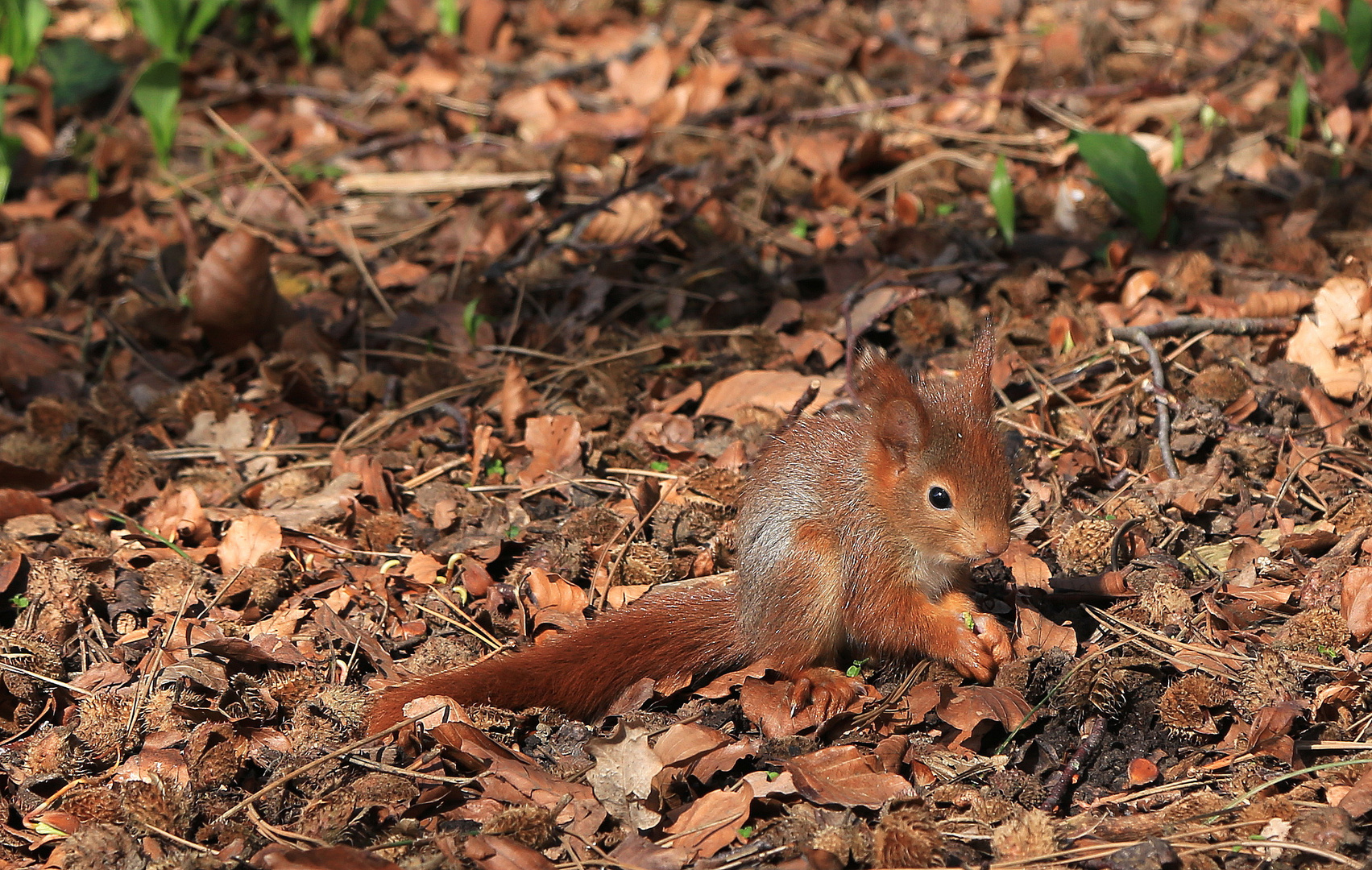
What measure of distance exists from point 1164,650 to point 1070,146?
2.63m

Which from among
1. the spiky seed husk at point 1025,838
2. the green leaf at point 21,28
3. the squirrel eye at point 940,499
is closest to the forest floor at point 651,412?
the spiky seed husk at point 1025,838

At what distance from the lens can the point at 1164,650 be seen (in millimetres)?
2652

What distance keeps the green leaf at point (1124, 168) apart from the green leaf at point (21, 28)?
15.1ft

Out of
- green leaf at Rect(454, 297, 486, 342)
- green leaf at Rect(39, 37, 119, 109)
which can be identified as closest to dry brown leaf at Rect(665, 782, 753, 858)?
green leaf at Rect(454, 297, 486, 342)

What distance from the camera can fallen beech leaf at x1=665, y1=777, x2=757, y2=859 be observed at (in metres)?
2.27

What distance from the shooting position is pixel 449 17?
593 centimetres

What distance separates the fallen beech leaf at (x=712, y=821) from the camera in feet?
7.44

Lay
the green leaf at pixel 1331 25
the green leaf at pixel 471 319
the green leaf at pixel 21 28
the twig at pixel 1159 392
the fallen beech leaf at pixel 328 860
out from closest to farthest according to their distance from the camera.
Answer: the fallen beech leaf at pixel 328 860 < the twig at pixel 1159 392 < the green leaf at pixel 471 319 < the green leaf at pixel 1331 25 < the green leaf at pixel 21 28

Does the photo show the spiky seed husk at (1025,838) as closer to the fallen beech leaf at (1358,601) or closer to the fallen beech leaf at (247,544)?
the fallen beech leaf at (1358,601)

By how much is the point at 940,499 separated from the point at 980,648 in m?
0.37

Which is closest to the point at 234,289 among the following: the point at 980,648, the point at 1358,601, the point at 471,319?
the point at 471,319

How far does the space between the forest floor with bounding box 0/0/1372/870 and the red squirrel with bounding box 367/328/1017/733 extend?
0.29 ft

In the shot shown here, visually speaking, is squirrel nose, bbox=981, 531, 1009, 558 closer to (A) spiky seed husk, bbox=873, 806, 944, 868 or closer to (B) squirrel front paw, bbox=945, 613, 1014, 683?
(B) squirrel front paw, bbox=945, 613, 1014, 683

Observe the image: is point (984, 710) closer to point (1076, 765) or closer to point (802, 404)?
point (1076, 765)
